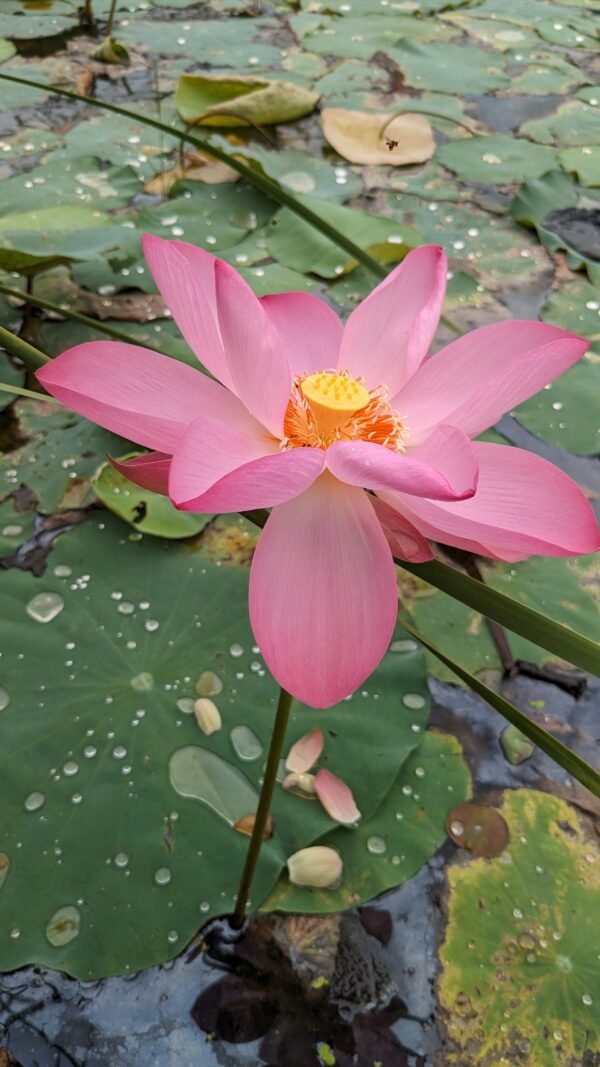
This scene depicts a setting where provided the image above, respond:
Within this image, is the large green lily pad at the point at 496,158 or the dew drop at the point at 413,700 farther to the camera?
the large green lily pad at the point at 496,158

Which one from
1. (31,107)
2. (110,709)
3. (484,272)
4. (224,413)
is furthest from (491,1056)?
(31,107)

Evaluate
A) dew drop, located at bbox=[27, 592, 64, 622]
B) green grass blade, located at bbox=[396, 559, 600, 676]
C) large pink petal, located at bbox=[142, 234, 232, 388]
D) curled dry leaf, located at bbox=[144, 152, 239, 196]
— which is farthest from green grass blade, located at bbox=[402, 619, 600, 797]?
curled dry leaf, located at bbox=[144, 152, 239, 196]

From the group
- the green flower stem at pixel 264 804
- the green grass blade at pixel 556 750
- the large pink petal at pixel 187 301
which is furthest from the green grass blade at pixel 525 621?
the large pink petal at pixel 187 301

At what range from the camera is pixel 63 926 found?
0.93 m

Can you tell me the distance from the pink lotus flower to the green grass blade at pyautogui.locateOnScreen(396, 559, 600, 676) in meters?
0.09

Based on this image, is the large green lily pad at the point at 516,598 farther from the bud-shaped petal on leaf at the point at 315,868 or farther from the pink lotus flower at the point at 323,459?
the pink lotus flower at the point at 323,459

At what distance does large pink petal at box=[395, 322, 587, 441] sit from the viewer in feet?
2.35

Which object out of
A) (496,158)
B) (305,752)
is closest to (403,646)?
(305,752)

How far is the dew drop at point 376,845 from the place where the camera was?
1.04m

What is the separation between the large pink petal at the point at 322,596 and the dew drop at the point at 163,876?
50cm

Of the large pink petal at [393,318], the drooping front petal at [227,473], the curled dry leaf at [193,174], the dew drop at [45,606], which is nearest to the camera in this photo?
the drooping front petal at [227,473]

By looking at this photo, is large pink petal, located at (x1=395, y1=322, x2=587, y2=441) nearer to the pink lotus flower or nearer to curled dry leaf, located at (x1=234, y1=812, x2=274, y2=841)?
the pink lotus flower

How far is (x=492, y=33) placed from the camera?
3.42 metres

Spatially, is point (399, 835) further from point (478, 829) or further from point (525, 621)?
point (525, 621)
